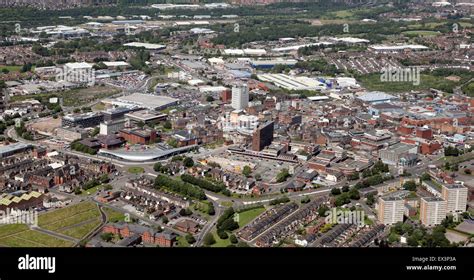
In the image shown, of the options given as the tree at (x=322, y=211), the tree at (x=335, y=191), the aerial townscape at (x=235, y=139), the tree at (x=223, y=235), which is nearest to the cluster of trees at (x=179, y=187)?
the aerial townscape at (x=235, y=139)

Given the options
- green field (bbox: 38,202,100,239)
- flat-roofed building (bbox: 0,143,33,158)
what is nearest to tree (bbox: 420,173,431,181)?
green field (bbox: 38,202,100,239)

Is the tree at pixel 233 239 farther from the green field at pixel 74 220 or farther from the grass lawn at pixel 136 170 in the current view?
the grass lawn at pixel 136 170

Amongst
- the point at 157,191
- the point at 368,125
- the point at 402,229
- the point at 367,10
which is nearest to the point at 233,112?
the point at 368,125

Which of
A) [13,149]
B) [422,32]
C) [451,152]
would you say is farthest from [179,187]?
[422,32]

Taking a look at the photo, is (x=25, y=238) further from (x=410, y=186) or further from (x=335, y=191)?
(x=410, y=186)
